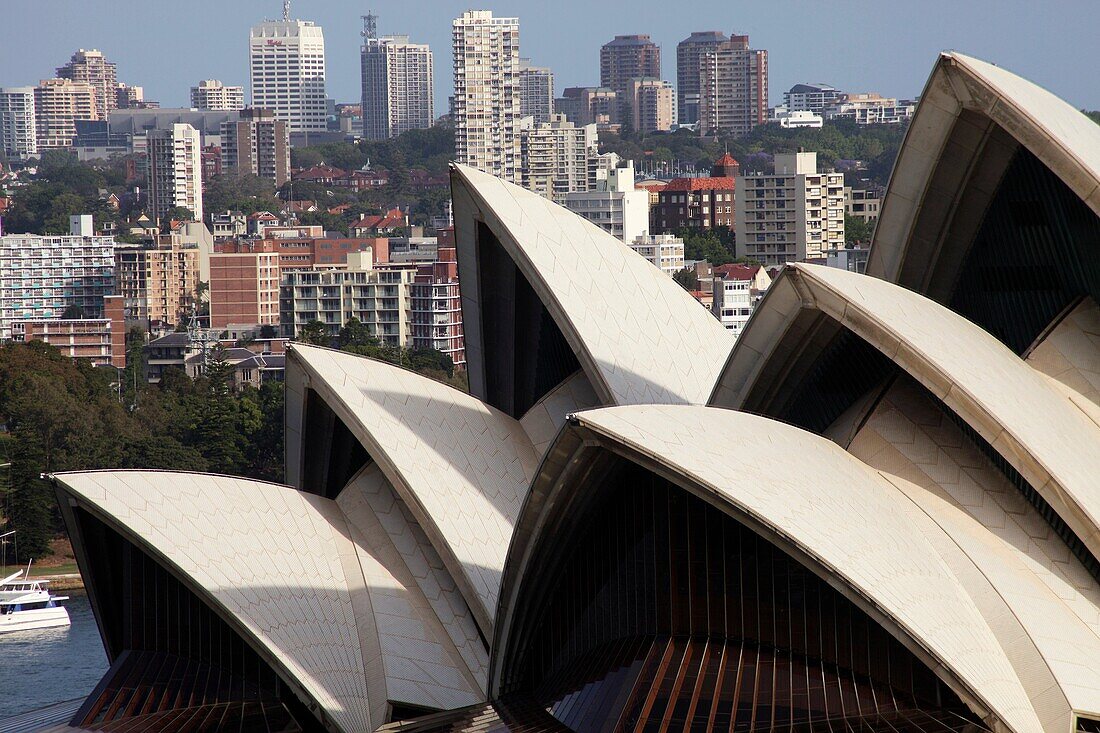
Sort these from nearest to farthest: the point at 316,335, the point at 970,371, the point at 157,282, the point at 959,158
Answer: the point at 970,371 → the point at 959,158 → the point at 316,335 → the point at 157,282

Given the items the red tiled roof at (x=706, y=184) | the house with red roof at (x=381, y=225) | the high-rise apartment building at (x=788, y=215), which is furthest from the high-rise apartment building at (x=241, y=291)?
the house with red roof at (x=381, y=225)

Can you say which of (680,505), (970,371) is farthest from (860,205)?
(680,505)

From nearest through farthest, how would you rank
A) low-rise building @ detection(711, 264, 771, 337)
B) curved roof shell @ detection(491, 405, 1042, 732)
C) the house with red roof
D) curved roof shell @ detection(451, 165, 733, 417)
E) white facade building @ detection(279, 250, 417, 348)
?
curved roof shell @ detection(491, 405, 1042, 732)
curved roof shell @ detection(451, 165, 733, 417)
low-rise building @ detection(711, 264, 771, 337)
white facade building @ detection(279, 250, 417, 348)
the house with red roof

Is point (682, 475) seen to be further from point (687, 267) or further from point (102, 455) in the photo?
point (687, 267)

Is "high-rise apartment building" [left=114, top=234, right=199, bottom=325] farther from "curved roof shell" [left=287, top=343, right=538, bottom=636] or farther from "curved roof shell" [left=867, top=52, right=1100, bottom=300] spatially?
"curved roof shell" [left=867, top=52, right=1100, bottom=300]

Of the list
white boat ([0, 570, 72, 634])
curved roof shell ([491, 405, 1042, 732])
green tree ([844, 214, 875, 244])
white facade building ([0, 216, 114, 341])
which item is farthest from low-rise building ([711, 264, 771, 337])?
curved roof shell ([491, 405, 1042, 732])

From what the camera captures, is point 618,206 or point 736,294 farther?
point 618,206

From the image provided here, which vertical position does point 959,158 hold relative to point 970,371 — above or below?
above

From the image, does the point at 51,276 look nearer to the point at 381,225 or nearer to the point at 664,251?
the point at 664,251
